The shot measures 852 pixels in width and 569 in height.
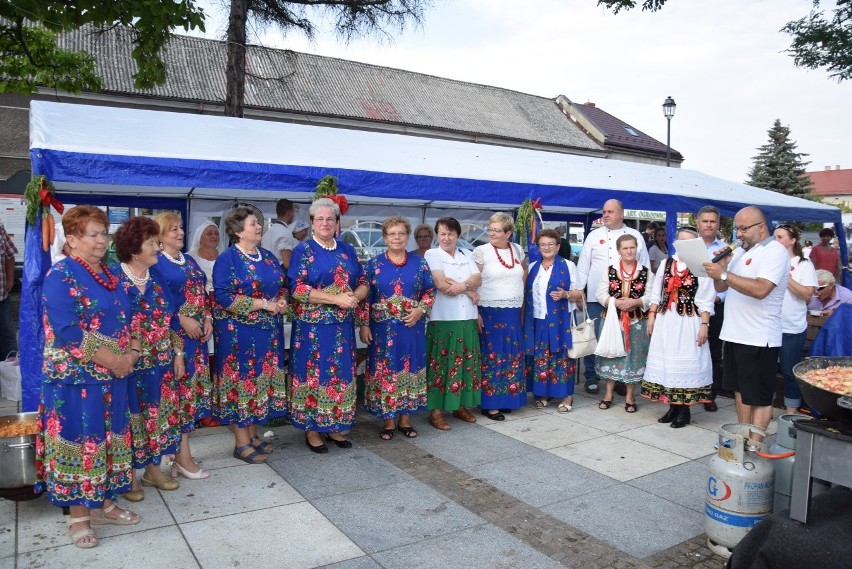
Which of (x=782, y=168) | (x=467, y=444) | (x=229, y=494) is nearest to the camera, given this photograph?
(x=229, y=494)

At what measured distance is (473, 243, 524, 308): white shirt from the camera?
5.55 metres

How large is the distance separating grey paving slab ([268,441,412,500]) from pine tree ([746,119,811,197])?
40249mm

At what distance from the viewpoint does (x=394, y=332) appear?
4.89 m

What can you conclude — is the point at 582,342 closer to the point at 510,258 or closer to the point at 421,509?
the point at 510,258

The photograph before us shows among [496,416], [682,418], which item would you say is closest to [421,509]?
[496,416]

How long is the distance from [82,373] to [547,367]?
411 centimetres

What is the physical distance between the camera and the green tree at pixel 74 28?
6.35 meters

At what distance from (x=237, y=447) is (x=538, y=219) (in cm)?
354

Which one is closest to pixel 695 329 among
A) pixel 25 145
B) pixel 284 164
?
pixel 284 164

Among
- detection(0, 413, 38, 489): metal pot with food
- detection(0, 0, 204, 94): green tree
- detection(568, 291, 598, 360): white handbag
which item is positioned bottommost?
detection(0, 413, 38, 489): metal pot with food

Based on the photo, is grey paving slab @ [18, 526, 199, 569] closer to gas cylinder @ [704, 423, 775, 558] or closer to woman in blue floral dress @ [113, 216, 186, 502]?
woman in blue floral dress @ [113, 216, 186, 502]

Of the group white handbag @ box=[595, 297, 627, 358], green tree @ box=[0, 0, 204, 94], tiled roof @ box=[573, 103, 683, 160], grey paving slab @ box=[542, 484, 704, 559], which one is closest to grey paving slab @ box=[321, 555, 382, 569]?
grey paving slab @ box=[542, 484, 704, 559]

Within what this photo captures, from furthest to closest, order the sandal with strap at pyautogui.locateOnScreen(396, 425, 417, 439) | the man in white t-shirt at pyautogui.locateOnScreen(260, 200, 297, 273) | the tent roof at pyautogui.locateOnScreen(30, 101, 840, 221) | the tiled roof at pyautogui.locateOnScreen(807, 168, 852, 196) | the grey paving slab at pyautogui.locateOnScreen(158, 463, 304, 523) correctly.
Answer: the tiled roof at pyautogui.locateOnScreen(807, 168, 852, 196) < the man in white t-shirt at pyautogui.locateOnScreen(260, 200, 297, 273) < the sandal with strap at pyautogui.locateOnScreen(396, 425, 417, 439) < the tent roof at pyautogui.locateOnScreen(30, 101, 840, 221) < the grey paving slab at pyautogui.locateOnScreen(158, 463, 304, 523)

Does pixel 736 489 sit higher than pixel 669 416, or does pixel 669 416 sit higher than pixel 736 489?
pixel 736 489
